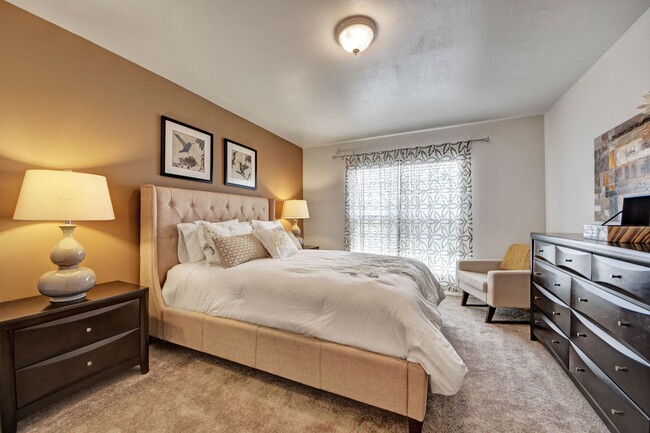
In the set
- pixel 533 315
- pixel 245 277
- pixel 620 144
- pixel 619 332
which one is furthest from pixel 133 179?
pixel 620 144

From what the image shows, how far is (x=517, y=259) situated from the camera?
3.12 metres

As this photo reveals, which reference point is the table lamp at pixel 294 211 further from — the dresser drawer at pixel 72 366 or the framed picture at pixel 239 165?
the dresser drawer at pixel 72 366

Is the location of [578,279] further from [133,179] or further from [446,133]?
[133,179]

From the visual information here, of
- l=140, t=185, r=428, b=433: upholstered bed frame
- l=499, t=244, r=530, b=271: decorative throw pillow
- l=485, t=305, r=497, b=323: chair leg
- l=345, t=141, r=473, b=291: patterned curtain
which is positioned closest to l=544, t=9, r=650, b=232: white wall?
l=499, t=244, r=530, b=271: decorative throw pillow

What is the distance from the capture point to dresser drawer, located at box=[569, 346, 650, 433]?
1.15 meters

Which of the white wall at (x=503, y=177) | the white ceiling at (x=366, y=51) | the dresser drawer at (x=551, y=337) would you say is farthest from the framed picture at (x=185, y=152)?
the dresser drawer at (x=551, y=337)

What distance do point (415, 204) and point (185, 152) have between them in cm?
322

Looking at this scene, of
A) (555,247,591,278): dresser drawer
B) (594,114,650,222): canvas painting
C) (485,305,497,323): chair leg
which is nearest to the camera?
(555,247,591,278): dresser drawer

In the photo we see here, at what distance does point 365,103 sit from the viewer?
3066 mm

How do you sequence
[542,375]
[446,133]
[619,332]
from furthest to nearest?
1. [446,133]
2. [542,375]
3. [619,332]

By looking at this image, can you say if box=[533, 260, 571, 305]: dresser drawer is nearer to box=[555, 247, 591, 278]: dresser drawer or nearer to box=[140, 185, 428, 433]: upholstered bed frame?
box=[555, 247, 591, 278]: dresser drawer

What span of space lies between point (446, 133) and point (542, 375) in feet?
10.4

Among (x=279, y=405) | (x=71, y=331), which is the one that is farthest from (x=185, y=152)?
(x=279, y=405)

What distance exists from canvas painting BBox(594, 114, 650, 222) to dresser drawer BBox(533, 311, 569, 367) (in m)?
1.00
